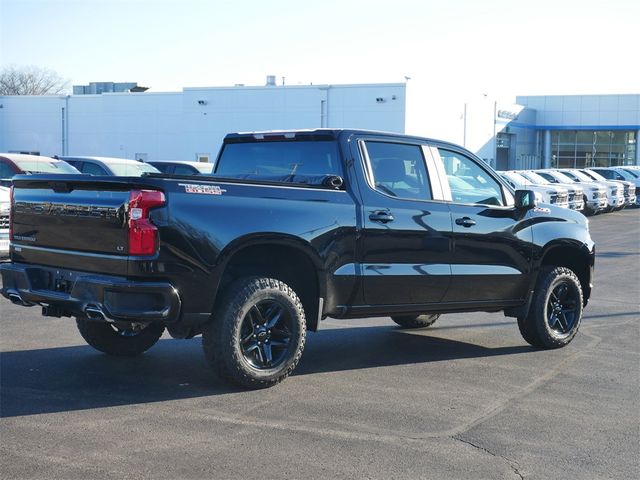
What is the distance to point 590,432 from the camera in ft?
19.8

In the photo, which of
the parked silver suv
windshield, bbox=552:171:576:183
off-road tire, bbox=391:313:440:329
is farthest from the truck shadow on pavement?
windshield, bbox=552:171:576:183

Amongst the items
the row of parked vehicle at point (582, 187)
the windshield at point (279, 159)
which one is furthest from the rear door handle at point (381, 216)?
the row of parked vehicle at point (582, 187)

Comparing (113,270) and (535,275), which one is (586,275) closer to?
(535,275)

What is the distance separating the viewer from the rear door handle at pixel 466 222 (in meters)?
8.06

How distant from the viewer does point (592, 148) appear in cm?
6662

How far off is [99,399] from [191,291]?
40.5 inches

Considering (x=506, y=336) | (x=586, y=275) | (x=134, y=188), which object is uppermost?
(x=134, y=188)

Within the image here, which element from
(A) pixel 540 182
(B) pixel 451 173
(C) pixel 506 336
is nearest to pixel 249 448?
(B) pixel 451 173

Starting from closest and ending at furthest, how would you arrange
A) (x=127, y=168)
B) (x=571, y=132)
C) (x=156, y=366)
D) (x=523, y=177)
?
(x=156, y=366), (x=127, y=168), (x=523, y=177), (x=571, y=132)

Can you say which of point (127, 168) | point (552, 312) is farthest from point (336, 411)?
point (127, 168)

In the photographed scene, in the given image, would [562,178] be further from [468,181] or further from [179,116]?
[468,181]

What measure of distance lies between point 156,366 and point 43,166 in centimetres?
1110

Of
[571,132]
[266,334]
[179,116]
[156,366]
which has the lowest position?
[156,366]

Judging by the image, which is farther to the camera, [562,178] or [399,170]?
[562,178]
